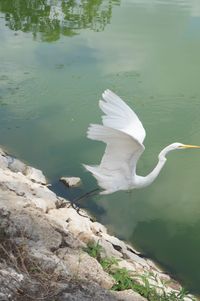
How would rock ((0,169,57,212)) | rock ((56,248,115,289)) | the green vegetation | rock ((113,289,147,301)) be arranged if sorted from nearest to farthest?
rock ((113,289,147,301)) < rock ((56,248,115,289)) < the green vegetation < rock ((0,169,57,212))

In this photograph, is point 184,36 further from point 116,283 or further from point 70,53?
point 116,283

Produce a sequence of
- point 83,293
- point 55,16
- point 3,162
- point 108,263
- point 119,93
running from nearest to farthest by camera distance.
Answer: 1. point 83,293
2. point 108,263
3. point 3,162
4. point 119,93
5. point 55,16

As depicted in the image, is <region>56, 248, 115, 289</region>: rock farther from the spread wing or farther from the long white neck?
the long white neck

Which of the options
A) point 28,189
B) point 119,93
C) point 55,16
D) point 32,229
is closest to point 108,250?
point 32,229

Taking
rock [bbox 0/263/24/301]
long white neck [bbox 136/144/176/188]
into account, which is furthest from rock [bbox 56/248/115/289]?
long white neck [bbox 136/144/176/188]

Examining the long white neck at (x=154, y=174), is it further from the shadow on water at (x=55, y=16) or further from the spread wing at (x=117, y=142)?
→ the shadow on water at (x=55, y=16)

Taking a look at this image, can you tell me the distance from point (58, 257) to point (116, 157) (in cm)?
83

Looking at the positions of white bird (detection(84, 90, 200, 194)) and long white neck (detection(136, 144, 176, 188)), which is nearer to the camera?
white bird (detection(84, 90, 200, 194))

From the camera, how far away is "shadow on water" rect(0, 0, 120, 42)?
9.61 m

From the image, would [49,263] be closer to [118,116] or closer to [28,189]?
[118,116]

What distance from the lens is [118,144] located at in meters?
3.19

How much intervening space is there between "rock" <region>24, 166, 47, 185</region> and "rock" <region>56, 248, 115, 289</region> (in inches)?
82.9

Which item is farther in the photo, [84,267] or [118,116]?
[118,116]

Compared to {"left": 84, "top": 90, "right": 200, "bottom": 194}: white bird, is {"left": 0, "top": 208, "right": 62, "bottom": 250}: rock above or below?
below
